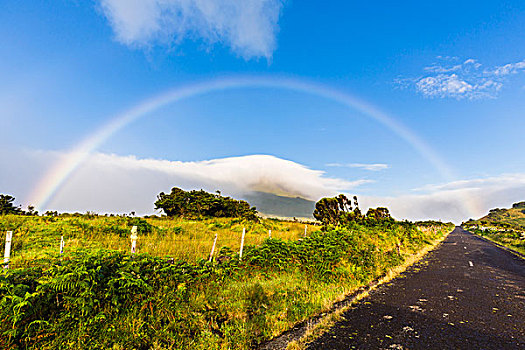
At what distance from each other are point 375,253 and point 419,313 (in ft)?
21.1

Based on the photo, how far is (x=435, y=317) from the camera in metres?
6.43

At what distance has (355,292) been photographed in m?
8.45

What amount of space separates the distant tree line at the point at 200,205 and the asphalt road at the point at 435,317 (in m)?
34.7

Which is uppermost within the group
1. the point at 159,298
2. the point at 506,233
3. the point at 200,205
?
the point at 200,205

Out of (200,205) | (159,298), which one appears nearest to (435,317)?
(159,298)

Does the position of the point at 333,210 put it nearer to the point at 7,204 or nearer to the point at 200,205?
the point at 200,205

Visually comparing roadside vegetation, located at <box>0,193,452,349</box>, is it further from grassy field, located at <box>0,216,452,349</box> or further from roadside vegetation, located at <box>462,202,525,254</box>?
roadside vegetation, located at <box>462,202,525,254</box>

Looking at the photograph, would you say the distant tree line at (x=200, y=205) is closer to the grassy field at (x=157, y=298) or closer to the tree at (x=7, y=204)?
the tree at (x=7, y=204)

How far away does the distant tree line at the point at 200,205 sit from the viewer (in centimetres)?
4572

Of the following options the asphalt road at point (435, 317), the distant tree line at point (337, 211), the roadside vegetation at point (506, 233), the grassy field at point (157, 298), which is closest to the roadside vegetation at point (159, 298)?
the grassy field at point (157, 298)

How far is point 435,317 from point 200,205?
42.9 m

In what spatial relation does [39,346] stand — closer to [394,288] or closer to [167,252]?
[167,252]

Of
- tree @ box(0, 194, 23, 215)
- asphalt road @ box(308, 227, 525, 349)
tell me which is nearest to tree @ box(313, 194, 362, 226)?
asphalt road @ box(308, 227, 525, 349)

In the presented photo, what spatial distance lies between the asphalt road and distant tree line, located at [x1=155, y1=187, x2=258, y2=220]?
114 feet
